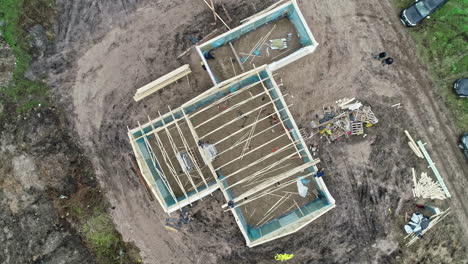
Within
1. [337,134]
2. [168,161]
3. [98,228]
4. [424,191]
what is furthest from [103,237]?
[424,191]

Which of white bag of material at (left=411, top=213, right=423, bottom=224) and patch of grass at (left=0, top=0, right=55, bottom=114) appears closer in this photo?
white bag of material at (left=411, top=213, right=423, bottom=224)

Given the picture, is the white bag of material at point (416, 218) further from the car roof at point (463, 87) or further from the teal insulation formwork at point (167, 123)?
the teal insulation formwork at point (167, 123)

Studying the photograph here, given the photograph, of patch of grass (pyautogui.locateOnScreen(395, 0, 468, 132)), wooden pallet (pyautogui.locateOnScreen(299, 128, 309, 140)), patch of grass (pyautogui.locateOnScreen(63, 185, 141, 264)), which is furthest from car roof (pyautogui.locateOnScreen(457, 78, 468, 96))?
patch of grass (pyautogui.locateOnScreen(63, 185, 141, 264))

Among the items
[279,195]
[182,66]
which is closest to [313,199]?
[279,195]

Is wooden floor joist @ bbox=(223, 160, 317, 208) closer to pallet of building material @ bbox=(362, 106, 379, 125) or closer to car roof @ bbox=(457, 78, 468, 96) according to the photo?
pallet of building material @ bbox=(362, 106, 379, 125)

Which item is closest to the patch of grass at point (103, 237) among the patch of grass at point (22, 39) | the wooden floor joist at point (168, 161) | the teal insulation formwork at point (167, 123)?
the teal insulation formwork at point (167, 123)

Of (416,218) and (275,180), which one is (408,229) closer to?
(416,218)

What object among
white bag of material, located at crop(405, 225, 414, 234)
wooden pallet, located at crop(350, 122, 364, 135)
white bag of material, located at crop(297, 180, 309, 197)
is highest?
wooden pallet, located at crop(350, 122, 364, 135)
